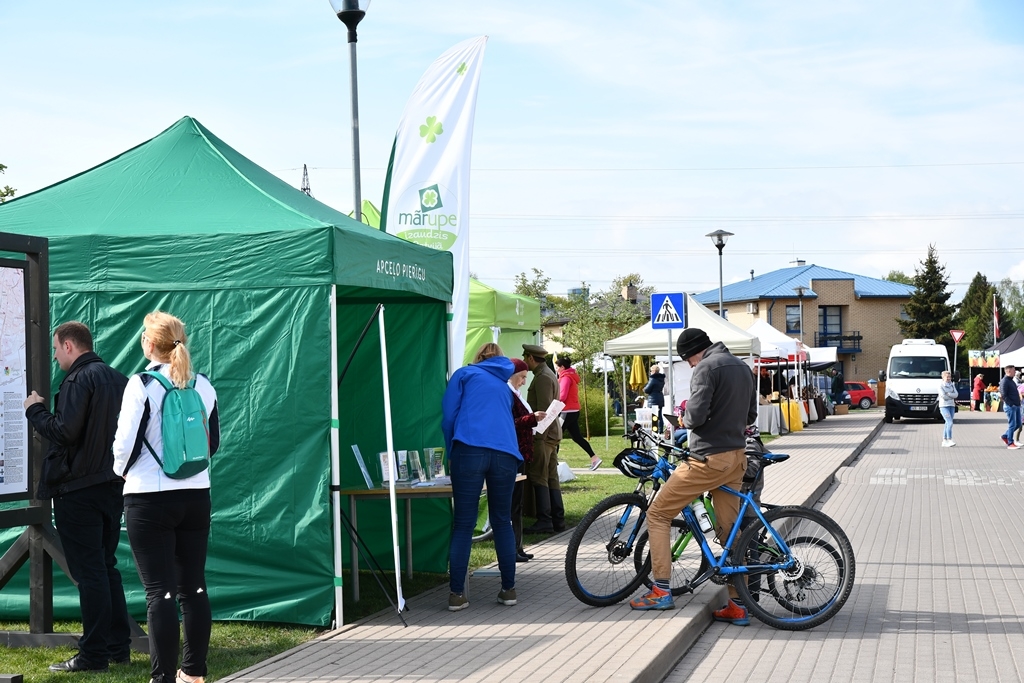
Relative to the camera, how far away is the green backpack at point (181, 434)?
5160 millimetres

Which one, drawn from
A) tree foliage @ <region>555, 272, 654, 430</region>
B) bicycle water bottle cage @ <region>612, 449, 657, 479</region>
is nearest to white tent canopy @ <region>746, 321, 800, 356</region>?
tree foliage @ <region>555, 272, 654, 430</region>

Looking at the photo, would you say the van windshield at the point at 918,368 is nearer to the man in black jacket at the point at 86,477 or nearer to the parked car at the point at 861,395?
the parked car at the point at 861,395

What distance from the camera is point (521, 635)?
A: 6.91 metres

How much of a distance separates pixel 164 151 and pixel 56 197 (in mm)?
867

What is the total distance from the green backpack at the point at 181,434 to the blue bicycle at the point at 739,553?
3.12m

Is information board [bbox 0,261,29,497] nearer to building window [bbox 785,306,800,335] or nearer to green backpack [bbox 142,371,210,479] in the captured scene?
green backpack [bbox 142,371,210,479]

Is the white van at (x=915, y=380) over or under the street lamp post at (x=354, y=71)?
under

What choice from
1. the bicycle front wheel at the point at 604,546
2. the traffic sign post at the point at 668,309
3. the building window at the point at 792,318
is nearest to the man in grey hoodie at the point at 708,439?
the bicycle front wheel at the point at 604,546

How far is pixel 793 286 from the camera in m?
87.1

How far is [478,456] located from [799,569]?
2.23 m

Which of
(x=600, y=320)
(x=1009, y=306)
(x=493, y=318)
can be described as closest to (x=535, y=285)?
(x=600, y=320)

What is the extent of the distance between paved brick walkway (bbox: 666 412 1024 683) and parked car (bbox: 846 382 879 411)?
47615 millimetres

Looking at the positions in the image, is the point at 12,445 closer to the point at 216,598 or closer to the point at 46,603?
the point at 46,603

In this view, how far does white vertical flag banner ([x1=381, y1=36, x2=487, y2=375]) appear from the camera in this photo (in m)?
11.0
